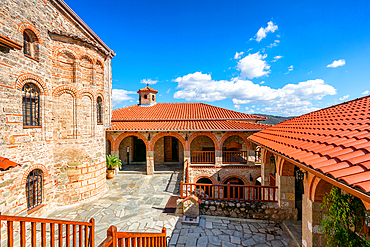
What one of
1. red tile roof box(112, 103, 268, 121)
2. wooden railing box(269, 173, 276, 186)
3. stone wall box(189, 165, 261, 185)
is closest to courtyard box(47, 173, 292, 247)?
wooden railing box(269, 173, 276, 186)

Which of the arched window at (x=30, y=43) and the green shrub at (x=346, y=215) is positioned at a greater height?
the arched window at (x=30, y=43)

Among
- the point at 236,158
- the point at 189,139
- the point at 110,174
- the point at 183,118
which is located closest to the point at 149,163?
the point at 110,174

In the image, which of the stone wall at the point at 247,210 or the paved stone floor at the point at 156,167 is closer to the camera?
the stone wall at the point at 247,210

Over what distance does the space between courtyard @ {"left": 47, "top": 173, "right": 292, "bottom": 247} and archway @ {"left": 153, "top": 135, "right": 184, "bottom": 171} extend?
5486 mm

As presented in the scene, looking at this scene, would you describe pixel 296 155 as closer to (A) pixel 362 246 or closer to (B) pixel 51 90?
(A) pixel 362 246

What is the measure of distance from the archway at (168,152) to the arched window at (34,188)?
833 centimetres

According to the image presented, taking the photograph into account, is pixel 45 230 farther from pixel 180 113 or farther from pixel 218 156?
pixel 180 113

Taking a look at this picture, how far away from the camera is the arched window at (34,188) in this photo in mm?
6028

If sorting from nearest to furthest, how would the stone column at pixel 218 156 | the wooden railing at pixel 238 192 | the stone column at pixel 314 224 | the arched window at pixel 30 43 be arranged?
the stone column at pixel 314 224 → the arched window at pixel 30 43 → the wooden railing at pixel 238 192 → the stone column at pixel 218 156

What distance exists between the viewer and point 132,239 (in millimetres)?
3018

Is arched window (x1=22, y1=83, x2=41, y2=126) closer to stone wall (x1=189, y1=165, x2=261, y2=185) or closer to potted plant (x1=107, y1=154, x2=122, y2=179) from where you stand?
potted plant (x1=107, y1=154, x2=122, y2=179)

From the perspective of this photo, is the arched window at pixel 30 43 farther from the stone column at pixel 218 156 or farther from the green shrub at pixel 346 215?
the stone column at pixel 218 156

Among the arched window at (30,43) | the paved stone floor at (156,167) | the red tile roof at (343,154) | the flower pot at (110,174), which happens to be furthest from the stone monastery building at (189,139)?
the red tile roof at (343,154)

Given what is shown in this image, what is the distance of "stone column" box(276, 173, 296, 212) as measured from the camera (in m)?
5.95
